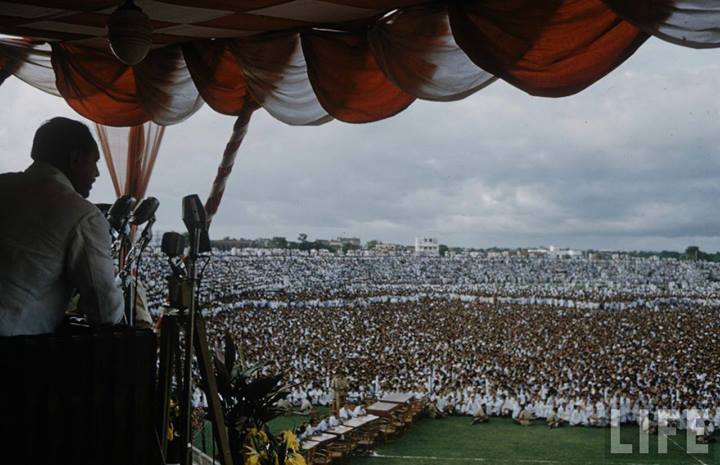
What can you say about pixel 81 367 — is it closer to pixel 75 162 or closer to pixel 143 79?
pixel 75 162

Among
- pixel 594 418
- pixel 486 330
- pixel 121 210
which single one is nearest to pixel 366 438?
pixel 594 418

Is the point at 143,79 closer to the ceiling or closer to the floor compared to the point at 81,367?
closer to the ceiling

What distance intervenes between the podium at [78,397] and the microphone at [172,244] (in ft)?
0.77

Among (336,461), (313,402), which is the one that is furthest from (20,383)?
(313,402)

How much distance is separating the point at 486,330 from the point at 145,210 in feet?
48.5

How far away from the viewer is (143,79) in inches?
93.9

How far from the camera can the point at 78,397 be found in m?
1.01

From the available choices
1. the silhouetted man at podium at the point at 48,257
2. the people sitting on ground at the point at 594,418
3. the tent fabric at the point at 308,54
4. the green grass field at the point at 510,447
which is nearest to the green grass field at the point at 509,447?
the green grass field at the point at 510,447

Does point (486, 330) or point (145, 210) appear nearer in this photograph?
point (145, 210)

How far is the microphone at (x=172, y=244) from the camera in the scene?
4.09 ft

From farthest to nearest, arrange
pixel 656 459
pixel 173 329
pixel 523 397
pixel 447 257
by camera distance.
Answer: pixel 447 257 → pixel 523 397 → pixel 656 459 → pixel 173 329

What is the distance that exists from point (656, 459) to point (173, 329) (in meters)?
7.04

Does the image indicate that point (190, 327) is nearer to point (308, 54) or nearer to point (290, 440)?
point (290, 440)

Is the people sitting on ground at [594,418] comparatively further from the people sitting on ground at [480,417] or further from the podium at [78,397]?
the podium at [78,397]
